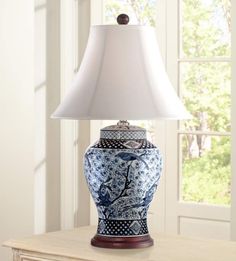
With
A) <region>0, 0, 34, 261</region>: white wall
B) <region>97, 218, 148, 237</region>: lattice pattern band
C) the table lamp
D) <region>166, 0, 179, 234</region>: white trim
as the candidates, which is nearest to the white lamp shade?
the table lamp

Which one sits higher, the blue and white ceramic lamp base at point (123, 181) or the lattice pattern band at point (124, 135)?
the lattice pattern band at point (124, 135)

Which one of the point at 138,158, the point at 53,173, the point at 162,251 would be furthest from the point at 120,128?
the point at 53,173

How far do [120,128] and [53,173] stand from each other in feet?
6.59

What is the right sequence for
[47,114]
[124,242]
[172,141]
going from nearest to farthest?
[124,242] → [172,141] → [47,114]

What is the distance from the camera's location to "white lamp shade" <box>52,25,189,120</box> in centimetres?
256

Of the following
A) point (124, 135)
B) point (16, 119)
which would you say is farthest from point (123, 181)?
point (16, 119)

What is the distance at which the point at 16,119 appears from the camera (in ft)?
13.9

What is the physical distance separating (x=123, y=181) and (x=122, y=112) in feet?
0.77

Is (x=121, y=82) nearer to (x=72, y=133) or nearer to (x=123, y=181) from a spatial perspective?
(x=123, y=181)

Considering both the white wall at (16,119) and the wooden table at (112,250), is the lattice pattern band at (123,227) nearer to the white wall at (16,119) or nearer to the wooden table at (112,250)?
the wooden table at (112,250)

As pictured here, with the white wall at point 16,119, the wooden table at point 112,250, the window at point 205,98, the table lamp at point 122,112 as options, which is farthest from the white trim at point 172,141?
the table lamp at point 122,112

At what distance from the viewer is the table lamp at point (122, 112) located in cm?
258

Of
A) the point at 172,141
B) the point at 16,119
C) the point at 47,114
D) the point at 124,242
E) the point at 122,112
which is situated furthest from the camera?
the point at 47,114

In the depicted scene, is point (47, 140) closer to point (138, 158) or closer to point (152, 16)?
point (152, 16)
